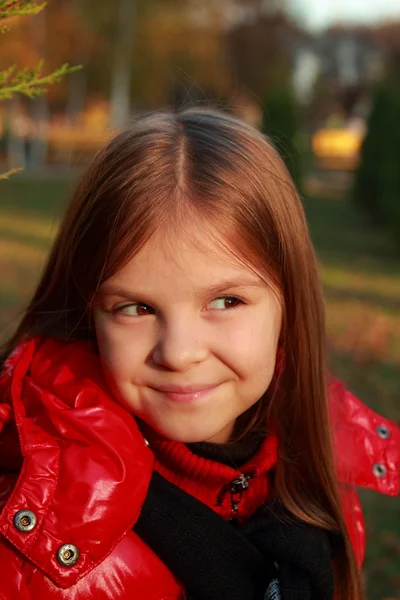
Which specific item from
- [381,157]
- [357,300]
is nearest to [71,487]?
[357,300]

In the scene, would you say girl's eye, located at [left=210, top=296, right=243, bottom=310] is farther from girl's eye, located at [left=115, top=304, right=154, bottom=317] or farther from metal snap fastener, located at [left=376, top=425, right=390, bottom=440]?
metal snap fastener, located at [left=376, top=425, right=390, bottom=440]

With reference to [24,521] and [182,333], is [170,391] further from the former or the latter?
[24,521]

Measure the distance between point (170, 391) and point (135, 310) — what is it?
0.19 metres

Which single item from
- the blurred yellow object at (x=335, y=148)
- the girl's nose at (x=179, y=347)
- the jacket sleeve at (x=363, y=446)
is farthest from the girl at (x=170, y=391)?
the blurred yellow object at (x=335, y=148)

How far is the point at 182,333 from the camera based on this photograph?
1.65 m

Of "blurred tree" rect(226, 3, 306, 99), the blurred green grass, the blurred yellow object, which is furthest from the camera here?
"blurred tree" rect(226, 3, 306, 99)

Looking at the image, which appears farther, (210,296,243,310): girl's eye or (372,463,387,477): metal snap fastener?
(372,463,387,477): metal snap fastener

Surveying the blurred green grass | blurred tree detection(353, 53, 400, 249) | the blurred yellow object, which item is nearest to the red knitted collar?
the blurred green grass

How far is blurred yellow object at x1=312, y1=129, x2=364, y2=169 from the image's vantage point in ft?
110

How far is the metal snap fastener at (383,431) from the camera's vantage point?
2.23 meters

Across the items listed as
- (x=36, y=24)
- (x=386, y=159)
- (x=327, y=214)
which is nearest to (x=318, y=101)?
(x=36, y=24)

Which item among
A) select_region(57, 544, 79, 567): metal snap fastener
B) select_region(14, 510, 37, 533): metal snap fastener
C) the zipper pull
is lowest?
the zipper pull

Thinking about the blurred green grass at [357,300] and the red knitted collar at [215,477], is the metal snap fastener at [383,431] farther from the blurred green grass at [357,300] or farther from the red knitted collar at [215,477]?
the blurred green grass at [357,300]

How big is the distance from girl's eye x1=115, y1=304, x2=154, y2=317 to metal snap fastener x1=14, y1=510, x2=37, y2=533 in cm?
45
